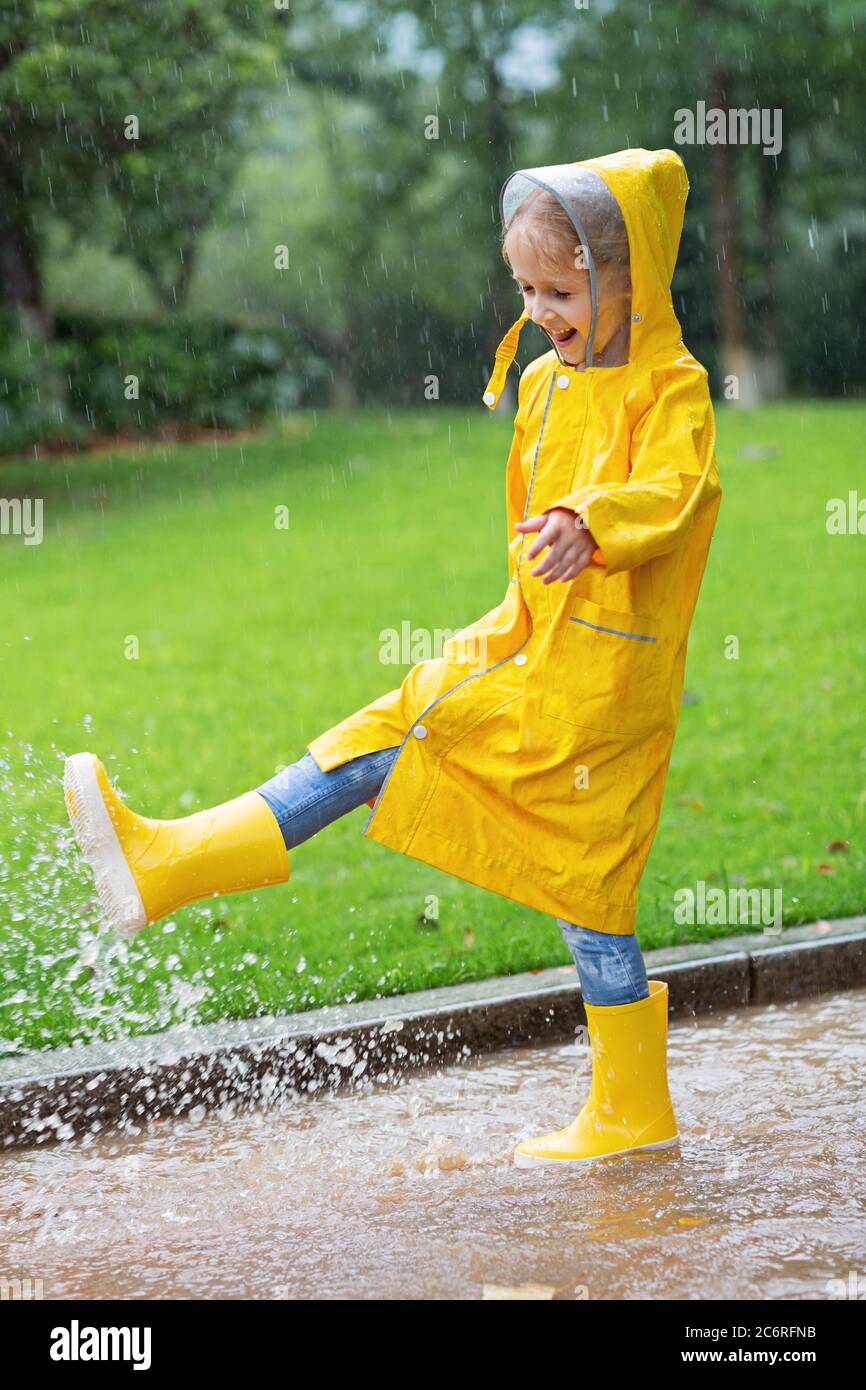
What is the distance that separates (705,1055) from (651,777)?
1.41m

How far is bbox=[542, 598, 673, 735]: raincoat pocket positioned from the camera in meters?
3.61

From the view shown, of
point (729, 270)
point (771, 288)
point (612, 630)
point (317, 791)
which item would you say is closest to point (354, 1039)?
point (317, 791)

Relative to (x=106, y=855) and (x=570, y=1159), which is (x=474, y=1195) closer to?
(x=570, y=1159)

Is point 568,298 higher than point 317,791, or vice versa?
point 568,298

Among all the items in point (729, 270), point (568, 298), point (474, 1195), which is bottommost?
point (474, 1195)

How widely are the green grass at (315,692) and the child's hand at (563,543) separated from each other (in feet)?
6.89

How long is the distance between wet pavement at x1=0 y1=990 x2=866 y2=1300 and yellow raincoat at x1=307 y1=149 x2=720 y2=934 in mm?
→ 672

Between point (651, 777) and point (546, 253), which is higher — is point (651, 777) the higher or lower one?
the lower one

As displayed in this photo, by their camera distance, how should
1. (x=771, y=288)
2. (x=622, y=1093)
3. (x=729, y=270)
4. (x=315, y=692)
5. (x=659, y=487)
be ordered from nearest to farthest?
(x=659, y=487) < (x=622, y=1093) < (x=315, y=692) < (x=729, y=270) < (x=771, y=288)

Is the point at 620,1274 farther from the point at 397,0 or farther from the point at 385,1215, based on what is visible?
the point at 397,0

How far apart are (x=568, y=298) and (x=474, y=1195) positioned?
206 centimetres

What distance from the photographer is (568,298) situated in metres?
3.63

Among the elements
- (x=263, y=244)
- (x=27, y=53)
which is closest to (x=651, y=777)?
(x=27, y=53)

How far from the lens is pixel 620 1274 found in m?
3.32
